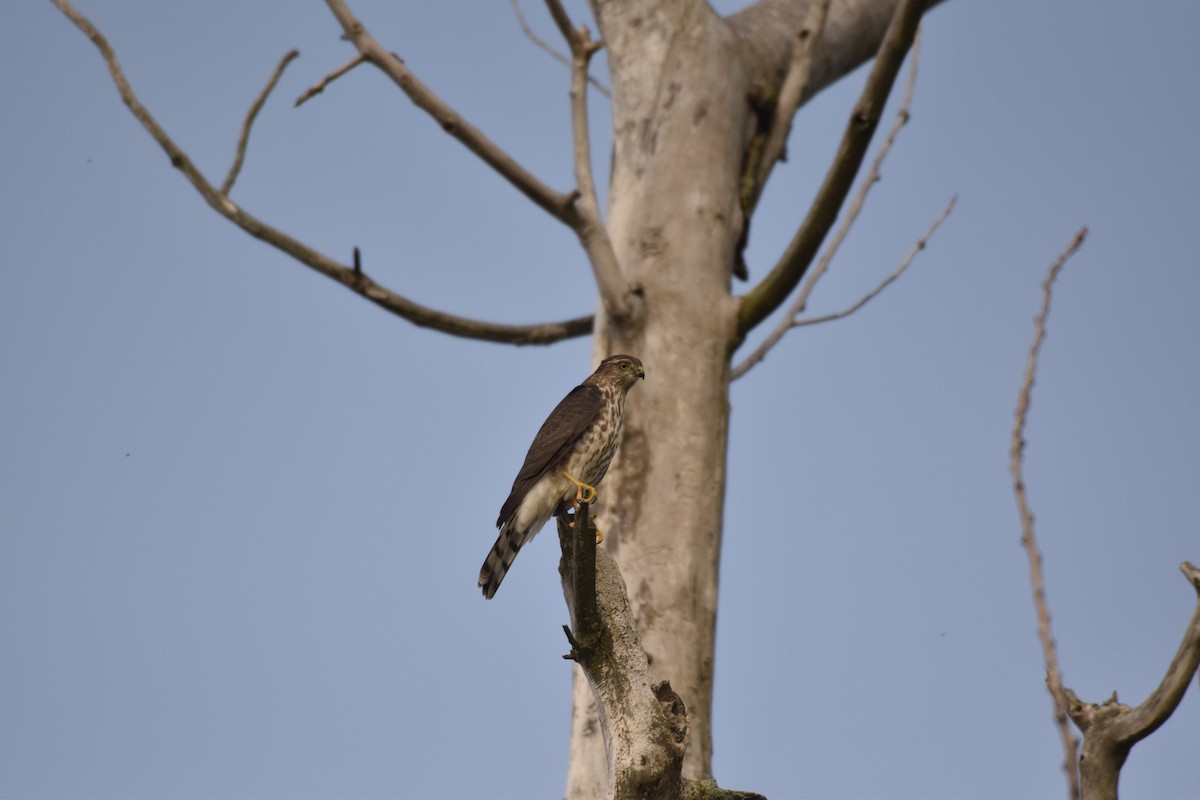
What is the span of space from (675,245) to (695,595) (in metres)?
1.59

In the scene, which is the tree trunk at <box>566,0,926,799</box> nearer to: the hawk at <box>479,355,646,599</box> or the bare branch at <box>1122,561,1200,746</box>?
the hawk at <box>479,355,646,599</box>

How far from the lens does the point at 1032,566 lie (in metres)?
3.36

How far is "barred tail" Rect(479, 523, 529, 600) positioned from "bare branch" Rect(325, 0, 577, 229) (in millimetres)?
1487

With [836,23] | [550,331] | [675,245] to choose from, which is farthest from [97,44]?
[836,23]

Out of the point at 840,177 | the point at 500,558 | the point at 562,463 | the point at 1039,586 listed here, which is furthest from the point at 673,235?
the point at 1039,586

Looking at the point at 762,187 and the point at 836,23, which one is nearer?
the point at 762,187

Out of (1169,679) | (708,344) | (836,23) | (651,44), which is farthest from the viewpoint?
(836,23)

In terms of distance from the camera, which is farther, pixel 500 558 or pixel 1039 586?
pixel 500 558

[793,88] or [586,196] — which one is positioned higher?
[793,88]

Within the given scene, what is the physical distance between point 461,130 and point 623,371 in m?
1.55

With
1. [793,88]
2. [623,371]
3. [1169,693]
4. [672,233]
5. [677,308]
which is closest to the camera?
[1169,693]

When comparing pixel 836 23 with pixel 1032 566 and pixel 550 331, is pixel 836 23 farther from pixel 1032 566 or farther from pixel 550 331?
pixel 1032 566

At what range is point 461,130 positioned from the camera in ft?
19.9

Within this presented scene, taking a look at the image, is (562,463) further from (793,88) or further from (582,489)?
(793,88)
